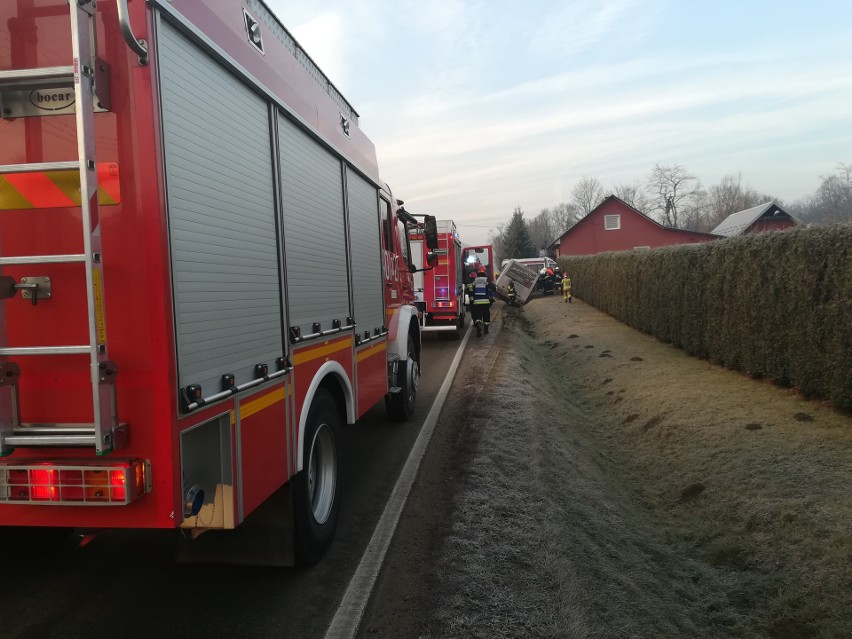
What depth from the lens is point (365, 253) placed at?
17.8 ft

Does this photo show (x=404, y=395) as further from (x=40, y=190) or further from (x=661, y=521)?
(x=40, y=190)

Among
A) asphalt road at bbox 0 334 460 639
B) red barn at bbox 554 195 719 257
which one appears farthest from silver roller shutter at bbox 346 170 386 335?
red barn at bbox 554 195 719 257

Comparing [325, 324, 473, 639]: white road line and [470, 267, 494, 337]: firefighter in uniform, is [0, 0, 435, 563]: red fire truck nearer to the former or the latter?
[325, 324, 473, 639]: white road line

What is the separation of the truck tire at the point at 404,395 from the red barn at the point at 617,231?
4309 centimetres

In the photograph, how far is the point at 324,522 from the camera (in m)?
3.88

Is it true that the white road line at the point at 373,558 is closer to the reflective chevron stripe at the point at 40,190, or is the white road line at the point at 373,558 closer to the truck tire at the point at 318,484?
the truck tire at the point at 318,484

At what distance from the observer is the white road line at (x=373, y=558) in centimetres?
308

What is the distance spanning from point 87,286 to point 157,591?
217 centimetres

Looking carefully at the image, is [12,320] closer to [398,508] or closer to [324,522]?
[324,522]

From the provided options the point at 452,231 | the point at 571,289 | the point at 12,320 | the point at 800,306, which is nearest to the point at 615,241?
the point at 571,289

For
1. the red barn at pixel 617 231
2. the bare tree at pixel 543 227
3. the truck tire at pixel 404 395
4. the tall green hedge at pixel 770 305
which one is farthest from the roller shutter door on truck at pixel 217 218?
the bare tree at pixel 543 227

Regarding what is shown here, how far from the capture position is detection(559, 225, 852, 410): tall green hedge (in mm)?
5906

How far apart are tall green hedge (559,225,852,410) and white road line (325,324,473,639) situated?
4.38 m

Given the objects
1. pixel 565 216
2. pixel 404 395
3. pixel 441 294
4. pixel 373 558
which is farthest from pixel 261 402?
pixel 565 216
